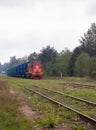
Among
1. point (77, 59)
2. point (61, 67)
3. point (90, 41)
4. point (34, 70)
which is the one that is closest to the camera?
point (34, 70)

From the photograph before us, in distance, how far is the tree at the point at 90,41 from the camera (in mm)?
81537

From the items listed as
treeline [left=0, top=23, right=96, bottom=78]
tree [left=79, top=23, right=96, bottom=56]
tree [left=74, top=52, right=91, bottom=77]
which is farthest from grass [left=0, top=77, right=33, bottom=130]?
tree [left=79, top=23, right=96, bottom=56]

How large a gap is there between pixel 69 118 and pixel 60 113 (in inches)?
46.5

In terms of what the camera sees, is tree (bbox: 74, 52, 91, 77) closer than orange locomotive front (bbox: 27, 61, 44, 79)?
No

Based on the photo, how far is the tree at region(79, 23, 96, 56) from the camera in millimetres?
81537

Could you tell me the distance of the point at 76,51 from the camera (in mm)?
78875

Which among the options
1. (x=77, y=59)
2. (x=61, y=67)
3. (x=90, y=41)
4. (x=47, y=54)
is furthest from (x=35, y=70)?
(x=47, y=54)

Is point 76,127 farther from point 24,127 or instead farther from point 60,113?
point 60,113

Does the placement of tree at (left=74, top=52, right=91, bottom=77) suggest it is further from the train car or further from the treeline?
the train car

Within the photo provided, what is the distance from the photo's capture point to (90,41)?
289 ft

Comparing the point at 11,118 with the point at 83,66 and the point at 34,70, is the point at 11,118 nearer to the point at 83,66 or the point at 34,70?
the point at 34,70

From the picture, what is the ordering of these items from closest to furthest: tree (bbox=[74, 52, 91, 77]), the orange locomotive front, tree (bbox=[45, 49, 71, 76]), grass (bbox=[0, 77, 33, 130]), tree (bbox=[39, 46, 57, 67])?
1. grass (bbox=[0, 77, 33, 130])
2. the orange locomotive front
3. tree (bbox=[74, 52, 91, 77])
4. tree (bbox=[45, 49, 71, 76])
5. tree (bbox=[39, 46, 57, 67])

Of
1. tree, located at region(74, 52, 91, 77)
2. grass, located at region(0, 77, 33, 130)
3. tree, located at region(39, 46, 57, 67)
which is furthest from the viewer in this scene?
tree, located at region(39, 46, 57, 67)

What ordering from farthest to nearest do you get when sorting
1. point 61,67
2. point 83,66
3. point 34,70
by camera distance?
point 61,67, point 83,66, point 34,70
